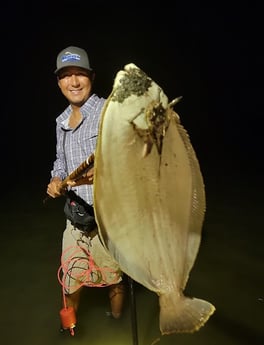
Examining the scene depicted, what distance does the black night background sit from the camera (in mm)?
3963

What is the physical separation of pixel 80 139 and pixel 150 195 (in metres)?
1.04

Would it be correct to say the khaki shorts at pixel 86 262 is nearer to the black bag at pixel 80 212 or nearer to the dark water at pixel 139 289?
the black bag at pixel 80 212

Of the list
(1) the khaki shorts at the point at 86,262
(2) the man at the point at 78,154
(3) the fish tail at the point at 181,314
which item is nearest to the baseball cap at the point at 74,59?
(2) the man at the point at 78,154

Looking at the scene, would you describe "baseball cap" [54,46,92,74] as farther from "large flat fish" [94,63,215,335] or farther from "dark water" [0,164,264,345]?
"dark water" [0,164,264,345]

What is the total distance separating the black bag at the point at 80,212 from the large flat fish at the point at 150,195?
3.36 ft

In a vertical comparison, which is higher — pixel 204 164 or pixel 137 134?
pixel 137 134

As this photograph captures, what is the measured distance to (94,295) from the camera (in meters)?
4.34

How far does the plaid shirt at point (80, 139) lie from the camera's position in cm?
280

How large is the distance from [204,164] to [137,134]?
6.75 metres

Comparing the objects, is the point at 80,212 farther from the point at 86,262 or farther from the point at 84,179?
the point at 84,179

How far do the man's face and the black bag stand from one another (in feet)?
2.19

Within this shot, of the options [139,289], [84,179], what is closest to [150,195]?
[84,179]
